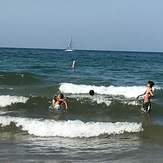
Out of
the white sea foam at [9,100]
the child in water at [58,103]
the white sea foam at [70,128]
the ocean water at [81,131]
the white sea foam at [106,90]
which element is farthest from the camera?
the white sea foam at [106,90]

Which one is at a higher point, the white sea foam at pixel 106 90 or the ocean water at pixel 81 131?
the white sea foam at pixel 106 90

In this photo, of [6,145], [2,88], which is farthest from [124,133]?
[2,88]

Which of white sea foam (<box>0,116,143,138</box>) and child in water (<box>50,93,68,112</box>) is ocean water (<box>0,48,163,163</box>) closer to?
white sea foam (<box>0,116,143,138</box>)

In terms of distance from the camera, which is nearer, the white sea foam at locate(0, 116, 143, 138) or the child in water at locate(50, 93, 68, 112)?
the white sea foam at locate(0, 116, 143, 138)

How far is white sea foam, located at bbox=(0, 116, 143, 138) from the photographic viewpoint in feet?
47.3

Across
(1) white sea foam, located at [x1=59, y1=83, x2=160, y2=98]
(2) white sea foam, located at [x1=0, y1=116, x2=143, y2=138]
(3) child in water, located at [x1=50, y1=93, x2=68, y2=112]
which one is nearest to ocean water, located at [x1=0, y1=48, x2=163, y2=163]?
(2) white sea foam, located at [x1=0, y1=116, x2=143, y2=138]

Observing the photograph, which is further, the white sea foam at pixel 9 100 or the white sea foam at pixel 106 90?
the white sea foam at pixel 106 90

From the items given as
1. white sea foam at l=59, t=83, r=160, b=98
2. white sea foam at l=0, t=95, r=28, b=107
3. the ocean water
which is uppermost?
white sea foam at l=59, t=83, r=160, b=98

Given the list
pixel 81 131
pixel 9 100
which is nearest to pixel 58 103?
pixel 9 100

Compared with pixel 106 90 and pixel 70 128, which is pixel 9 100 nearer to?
pixel 70 128

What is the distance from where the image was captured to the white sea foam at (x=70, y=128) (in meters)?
14.4

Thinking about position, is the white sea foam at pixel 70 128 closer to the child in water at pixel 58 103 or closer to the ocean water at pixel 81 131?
the ocean water at pixel 81 131

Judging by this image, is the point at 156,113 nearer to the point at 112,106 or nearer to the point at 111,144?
the point at 112,106

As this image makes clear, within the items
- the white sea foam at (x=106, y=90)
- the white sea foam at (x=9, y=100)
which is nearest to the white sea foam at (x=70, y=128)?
the white sea foam at (x=9, y=100)
